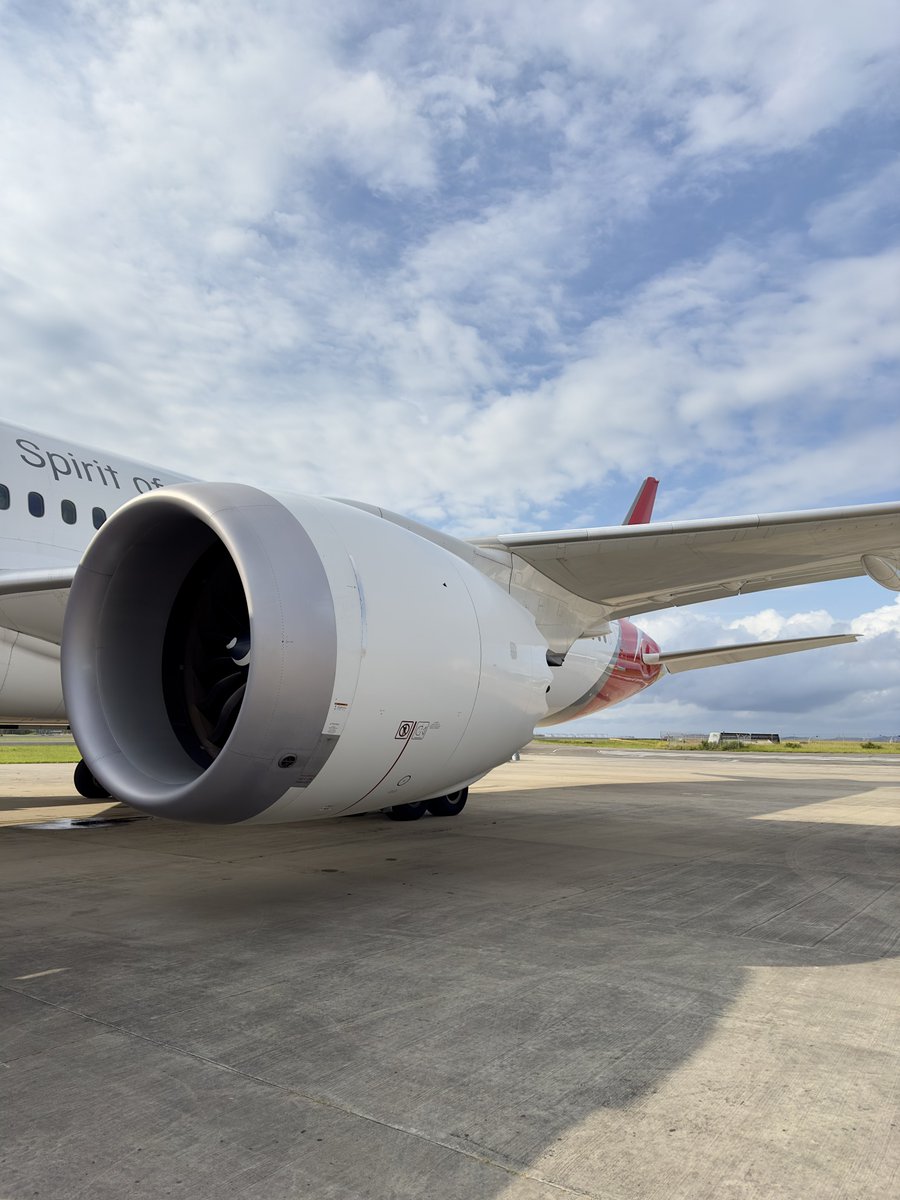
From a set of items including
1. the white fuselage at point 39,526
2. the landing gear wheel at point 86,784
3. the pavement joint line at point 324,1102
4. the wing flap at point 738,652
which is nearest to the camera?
the pavement joint line at point 324,1102

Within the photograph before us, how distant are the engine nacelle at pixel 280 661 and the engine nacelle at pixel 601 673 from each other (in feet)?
15.6

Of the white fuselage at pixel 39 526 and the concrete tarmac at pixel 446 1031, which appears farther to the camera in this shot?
the white fuselage at pixel 39 526

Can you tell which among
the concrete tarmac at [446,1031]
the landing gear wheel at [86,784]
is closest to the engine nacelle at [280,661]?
the concrete tarmac at [446,1031]

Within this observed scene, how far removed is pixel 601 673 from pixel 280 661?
8.14 metres

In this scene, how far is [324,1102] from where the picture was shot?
2367 millimetres

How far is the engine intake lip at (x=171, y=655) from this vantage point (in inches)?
153

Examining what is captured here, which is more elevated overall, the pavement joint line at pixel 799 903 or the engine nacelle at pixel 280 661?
the engine nacelle at pixel 280 661

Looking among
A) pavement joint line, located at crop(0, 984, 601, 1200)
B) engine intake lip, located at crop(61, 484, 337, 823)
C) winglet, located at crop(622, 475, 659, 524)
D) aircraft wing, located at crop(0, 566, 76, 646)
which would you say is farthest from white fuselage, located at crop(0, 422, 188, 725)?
winglet, located at crop(622, 475, 659, 524)

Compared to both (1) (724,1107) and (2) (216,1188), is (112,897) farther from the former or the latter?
(1) (724,1107)

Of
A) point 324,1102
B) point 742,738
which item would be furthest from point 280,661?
point 742,738

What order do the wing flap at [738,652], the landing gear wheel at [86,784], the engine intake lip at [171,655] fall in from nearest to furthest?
the engine intake lip at [171,655] < the landing gear wheel at [86,784] < the wing flap at [738,652]

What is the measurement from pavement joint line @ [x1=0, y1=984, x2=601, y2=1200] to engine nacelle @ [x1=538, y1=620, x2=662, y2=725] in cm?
712

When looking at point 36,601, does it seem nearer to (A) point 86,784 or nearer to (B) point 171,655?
(B) point 171,655

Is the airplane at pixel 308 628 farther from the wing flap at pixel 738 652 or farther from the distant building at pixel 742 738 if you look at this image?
the distant building at pixel 742 738
